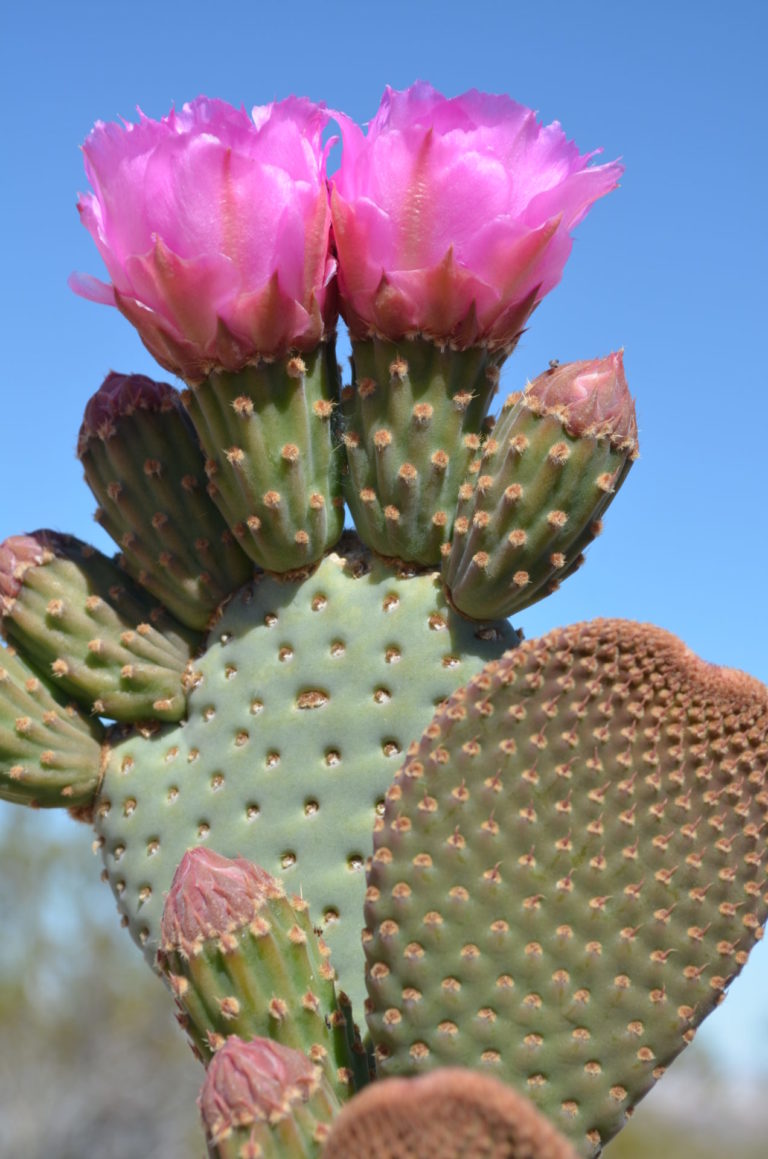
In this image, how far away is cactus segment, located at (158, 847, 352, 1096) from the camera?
1396 mm

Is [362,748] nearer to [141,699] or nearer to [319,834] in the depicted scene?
[319,834]

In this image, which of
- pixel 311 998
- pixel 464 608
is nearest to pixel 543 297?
pixel 464 608

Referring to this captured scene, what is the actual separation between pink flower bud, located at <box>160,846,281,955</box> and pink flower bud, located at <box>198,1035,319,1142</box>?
0.48 ft

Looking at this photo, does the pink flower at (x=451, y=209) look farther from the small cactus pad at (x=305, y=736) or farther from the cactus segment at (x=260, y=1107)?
the cactus segment at (x=260, y=1107)

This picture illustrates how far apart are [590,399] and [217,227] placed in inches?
19.6

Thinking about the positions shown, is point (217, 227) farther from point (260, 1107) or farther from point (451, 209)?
point (260, 1107)

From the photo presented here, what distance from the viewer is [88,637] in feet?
5.95

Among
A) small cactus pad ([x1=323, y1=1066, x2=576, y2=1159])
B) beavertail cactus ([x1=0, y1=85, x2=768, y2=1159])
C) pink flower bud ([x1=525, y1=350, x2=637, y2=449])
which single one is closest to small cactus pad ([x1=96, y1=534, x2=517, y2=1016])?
beavertail cactus ([x1=0, y1=85, x2=768, y2=1159])

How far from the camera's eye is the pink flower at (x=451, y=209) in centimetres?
156

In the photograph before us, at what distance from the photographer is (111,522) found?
1.86m

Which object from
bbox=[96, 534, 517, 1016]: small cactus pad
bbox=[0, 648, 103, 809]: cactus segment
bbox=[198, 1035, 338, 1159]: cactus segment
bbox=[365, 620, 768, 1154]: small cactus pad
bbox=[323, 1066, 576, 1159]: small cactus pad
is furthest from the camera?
bbox=[0, 648, 103, 809]: cactus segment

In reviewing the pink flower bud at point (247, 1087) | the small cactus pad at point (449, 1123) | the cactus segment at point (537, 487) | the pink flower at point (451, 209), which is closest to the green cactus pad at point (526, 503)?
the cactus segment at point (537, 487)

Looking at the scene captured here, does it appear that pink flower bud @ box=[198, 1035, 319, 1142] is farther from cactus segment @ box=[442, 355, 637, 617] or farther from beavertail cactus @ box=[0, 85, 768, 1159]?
cactus segment @ box=[442, 355, 637, 617]

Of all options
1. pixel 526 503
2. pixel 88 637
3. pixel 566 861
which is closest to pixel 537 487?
pixel 526 503
